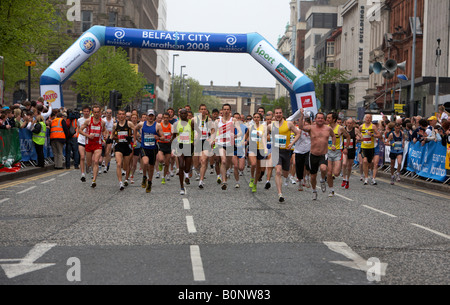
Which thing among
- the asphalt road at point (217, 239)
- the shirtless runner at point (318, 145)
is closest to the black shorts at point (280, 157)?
the shirtless runner at point (318, 145)

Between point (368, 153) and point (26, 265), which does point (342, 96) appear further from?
point (26, 265)

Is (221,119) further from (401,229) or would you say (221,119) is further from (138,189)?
(401,229)

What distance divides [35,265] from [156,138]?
393 inches

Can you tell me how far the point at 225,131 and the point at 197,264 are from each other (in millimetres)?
10702

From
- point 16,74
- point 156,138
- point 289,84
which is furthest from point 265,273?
point 16,74

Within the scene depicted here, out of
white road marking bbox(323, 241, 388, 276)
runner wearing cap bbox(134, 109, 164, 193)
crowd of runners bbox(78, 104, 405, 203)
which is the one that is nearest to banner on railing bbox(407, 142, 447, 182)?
crowd of runners bbox(78, 104, 405, 203)

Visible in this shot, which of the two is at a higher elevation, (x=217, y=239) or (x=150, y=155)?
(x=150, y=155)

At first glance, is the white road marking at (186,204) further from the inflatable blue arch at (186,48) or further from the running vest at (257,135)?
the inflatable blue arch at (186,48)

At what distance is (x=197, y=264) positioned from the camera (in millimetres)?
7211

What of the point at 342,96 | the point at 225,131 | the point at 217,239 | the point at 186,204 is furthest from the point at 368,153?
the point at 217,239

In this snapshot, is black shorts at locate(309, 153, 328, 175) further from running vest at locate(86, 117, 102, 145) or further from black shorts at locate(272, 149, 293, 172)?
running vest at locate(86, 117, 102, 145)

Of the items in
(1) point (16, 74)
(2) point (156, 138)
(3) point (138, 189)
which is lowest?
(3) point (138, 189)

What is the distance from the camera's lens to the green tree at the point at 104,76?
2255 inches
